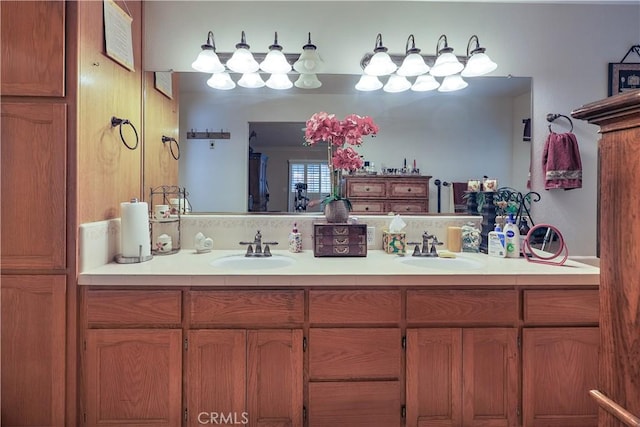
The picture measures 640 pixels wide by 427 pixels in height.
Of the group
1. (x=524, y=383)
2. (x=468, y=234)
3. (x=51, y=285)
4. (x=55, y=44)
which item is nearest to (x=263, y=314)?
(x=51, y=285)

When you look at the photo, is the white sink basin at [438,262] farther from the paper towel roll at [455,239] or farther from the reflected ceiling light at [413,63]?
the reflected ceiling light at [413,63]

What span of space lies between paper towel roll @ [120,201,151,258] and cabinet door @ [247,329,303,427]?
0.75 metres

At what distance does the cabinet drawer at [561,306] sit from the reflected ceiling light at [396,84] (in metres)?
1.37

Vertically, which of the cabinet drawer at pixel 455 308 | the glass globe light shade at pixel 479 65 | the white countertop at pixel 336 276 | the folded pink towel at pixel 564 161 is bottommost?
the cabinet drawer at pixel 455 308

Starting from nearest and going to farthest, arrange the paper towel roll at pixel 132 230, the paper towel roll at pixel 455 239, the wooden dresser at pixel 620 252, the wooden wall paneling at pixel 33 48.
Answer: the wooden dresser at pixel 620 252
the wooden wall paneling at pixel 33 48
the paper towel roll at pixel 132 230
the paper towel roll at pixel 455 239

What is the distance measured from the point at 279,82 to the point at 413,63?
83 centimetres

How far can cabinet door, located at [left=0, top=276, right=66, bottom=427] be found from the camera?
1450 millimetres

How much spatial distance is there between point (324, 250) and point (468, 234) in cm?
90

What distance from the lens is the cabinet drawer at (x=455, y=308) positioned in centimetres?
147

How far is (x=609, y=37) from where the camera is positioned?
6.92 feet

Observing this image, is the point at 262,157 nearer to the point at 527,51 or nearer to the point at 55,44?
the point at 55,44

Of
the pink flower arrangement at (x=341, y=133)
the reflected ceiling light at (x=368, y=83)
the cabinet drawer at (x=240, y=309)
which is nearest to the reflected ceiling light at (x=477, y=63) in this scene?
the reflected ceiling light at (x=368, y=83)

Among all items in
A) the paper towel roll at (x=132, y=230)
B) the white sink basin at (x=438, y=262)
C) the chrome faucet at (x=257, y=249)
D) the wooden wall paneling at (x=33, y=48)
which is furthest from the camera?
the chrome faucet at (x=257, y=249)

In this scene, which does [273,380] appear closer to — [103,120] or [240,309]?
[240,309]
